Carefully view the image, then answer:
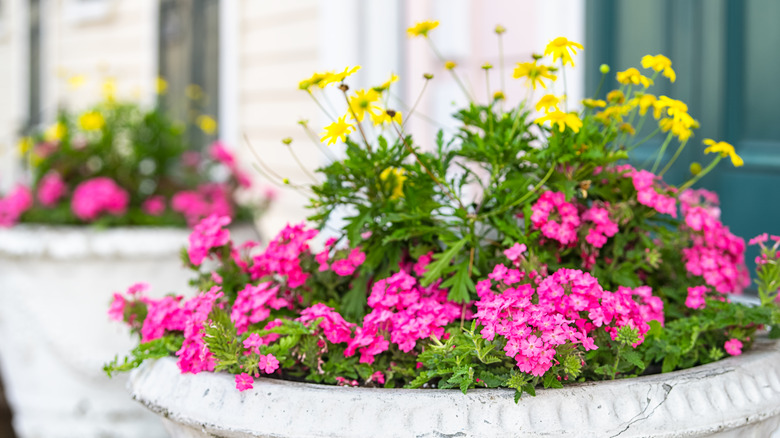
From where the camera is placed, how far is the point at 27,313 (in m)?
2.72

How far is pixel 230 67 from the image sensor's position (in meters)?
3.79

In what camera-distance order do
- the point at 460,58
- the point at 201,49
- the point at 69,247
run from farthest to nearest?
the point at 201,49
the point at 460,58
the point at 69,247

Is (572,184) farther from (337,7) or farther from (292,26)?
(292,26)

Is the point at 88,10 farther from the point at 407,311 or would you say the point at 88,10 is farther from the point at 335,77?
the point at 407,311

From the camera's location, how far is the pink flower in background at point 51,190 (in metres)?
2.85

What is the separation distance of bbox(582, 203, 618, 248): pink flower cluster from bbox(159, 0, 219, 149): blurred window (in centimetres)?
301

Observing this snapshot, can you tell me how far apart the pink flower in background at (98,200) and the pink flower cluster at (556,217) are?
194 cm

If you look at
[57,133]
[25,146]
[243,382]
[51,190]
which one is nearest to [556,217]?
[243,382]

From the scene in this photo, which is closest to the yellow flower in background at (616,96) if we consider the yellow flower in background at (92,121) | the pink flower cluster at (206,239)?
the pink flower cluster at (206,239)

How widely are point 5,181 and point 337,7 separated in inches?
177

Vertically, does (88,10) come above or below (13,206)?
above

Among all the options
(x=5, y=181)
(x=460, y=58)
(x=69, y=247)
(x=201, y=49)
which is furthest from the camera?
(x=5, y=181)

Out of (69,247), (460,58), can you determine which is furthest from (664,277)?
(69,247)

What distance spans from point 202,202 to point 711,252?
1.97m
